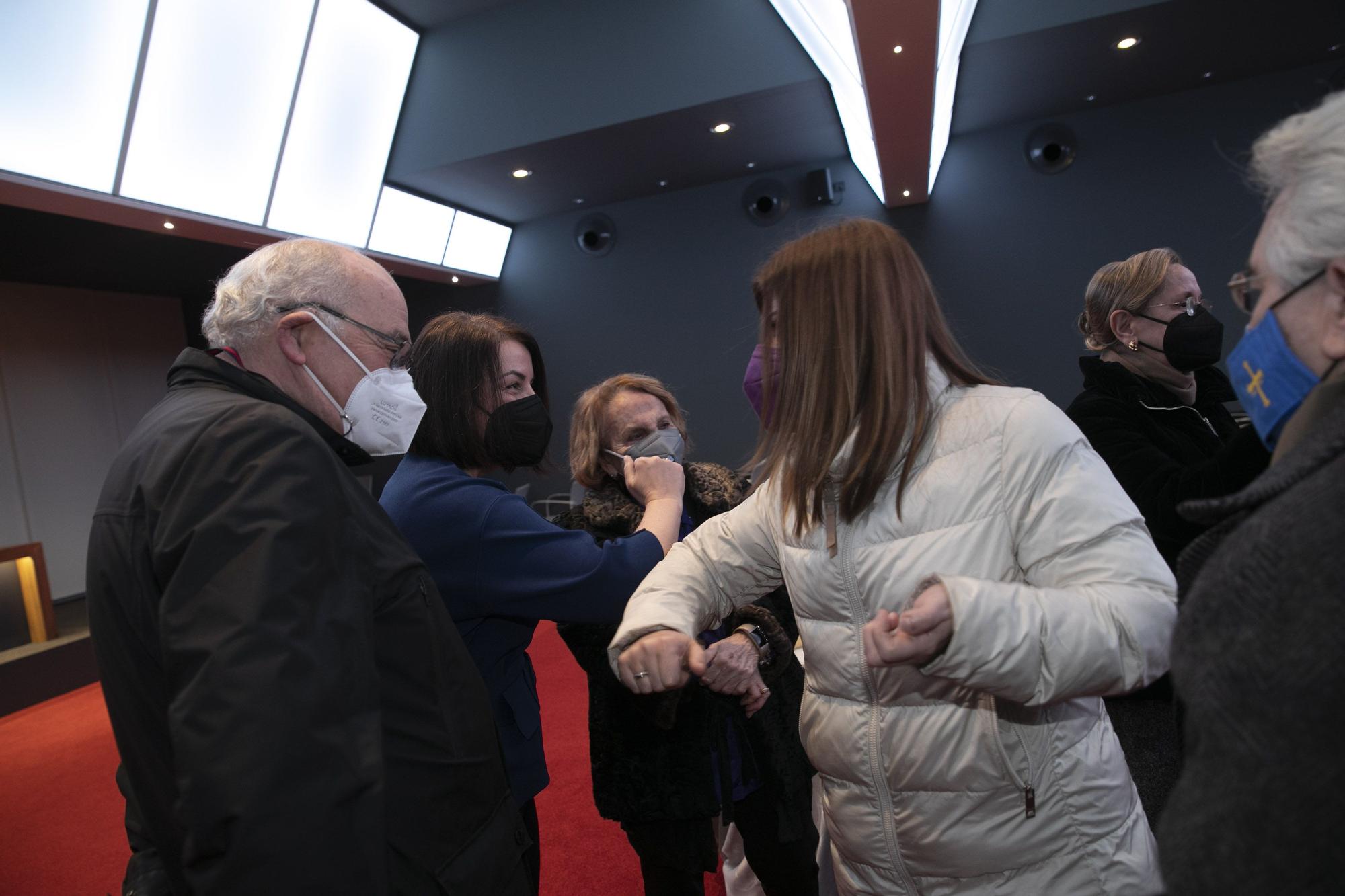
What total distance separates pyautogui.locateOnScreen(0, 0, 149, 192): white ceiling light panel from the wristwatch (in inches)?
189

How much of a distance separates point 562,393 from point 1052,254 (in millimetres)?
5378

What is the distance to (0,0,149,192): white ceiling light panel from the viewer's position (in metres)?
4.05

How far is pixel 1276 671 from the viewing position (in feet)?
1.72

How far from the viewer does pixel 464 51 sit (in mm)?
6395

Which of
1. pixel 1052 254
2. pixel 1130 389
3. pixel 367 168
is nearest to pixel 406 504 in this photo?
pixel 1130 389

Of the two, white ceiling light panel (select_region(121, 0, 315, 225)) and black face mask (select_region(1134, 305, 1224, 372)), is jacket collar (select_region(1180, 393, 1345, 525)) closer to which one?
black face mask (select_region(1134, 305, 1224, 372))

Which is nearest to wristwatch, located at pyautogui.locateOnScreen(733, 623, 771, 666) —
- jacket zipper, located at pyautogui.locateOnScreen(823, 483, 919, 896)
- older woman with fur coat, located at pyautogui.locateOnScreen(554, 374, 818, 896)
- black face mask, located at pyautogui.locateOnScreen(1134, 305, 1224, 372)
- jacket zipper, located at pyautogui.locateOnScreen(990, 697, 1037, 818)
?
older woman with fur coat, located at pyautogui.locateOnScreen(554, 374, 818, 896)

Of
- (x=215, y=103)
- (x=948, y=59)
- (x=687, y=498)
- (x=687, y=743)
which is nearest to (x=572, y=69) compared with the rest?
(x=215, y=103)

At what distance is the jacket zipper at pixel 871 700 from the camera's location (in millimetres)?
1125

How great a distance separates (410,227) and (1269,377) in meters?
7.67

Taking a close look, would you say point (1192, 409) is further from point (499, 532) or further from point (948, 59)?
point (948, 59)

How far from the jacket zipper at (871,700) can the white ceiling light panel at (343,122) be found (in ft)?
19.2

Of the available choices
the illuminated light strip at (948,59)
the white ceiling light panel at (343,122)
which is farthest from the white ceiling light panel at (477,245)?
the illuminated light strip at (948,59)

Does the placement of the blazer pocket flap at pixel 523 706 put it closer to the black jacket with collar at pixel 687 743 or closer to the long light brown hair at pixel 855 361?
the black jacket with collar at pixel 687 743
